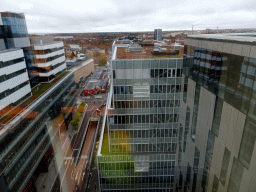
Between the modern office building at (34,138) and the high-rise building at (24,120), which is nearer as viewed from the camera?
the modern office building at (34,138)

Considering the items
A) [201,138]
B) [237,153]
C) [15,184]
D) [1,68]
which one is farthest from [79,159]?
[237,153]

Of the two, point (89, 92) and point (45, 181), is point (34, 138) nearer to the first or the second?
point (45, 181)

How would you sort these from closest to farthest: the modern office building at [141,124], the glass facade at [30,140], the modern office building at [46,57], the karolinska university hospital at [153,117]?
1. the karolinska university hospital at [153,117]
2. the glass facade at [30,140]
3. the modern office building at [141,124]
4. the modern office building at [46,57]

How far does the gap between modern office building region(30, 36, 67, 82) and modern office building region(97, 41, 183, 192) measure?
4965 mm

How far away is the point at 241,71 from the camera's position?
150cm

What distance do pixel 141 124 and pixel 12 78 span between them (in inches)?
183

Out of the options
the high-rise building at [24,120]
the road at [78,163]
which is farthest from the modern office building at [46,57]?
the road at [78,163]

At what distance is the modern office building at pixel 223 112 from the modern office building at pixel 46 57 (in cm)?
758

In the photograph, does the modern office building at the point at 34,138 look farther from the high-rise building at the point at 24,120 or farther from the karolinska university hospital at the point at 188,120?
the karolinska university hospital at the point at 188,120

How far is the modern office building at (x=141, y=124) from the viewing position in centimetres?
441

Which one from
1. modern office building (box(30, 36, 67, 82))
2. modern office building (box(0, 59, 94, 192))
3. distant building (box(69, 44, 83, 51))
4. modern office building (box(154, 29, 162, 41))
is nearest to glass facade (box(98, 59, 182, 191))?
modern office building (box(0, 59, 94, 192))

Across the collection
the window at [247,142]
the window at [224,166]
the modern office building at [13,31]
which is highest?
the modern office building at [13,31]

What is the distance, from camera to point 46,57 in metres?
8.80

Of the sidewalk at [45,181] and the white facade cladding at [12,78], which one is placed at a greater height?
the white facade cladding at [12,78]
